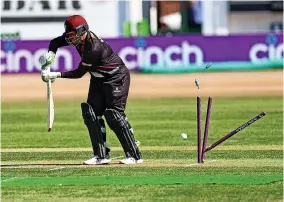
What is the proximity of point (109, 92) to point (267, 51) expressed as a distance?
2897cm

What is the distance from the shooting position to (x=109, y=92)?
1505 cm

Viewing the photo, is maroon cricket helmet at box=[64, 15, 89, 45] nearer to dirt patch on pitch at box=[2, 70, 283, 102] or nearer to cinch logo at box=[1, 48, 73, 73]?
dirt patch on pitch at box=[2, 70, 283, 102]

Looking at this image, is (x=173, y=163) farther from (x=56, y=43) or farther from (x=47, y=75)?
(x=56, y=43)

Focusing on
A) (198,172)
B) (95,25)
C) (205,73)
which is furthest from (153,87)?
(198,172)

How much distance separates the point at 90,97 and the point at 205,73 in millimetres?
27722

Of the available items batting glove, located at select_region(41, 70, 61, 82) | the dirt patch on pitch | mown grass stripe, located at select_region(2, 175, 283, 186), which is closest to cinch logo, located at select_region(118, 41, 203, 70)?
the dirt patch on pitch

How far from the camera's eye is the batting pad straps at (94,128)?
15070 mm

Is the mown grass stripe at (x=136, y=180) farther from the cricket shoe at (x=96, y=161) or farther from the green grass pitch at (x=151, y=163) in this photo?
the cricket shoe at (x=96, y=161)

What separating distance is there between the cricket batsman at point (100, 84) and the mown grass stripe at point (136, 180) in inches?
61.7

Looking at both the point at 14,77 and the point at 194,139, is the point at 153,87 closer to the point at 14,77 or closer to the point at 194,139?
the point at 14,77

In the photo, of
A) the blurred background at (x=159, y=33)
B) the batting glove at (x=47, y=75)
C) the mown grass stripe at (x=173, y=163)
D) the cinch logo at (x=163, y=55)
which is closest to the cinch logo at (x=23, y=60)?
Result: the blurred background at (x=159, y=33)

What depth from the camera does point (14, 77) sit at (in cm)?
4381

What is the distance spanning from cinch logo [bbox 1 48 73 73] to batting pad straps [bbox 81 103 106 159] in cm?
2872

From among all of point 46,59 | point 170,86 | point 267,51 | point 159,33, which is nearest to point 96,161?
point 46,59
